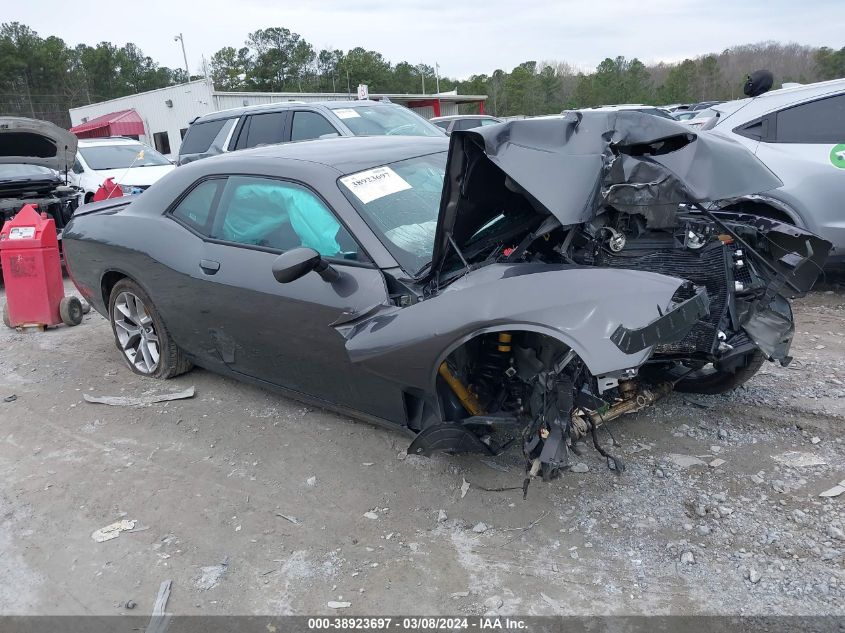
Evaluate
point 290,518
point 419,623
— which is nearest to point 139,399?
point 290,518

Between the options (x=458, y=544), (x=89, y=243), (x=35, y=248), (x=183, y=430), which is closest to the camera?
(x=458, y=544)

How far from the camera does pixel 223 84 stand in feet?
216

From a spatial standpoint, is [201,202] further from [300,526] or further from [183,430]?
[300,526]

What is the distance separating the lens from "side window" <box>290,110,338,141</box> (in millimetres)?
7996

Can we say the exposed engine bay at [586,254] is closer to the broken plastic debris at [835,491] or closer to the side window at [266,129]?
the broken plastic debris at [835,491]

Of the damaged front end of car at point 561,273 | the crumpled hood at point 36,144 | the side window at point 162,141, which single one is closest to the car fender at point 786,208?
the damaged front end of car at point 561,273

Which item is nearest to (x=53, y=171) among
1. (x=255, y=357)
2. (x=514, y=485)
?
(x=255, y=357)

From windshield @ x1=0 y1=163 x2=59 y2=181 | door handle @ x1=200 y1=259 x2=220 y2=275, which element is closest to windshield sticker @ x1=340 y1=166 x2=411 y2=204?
door handle @ x1=200 y1=259 x2=220 y2=275

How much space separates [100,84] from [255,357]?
67.5 metres

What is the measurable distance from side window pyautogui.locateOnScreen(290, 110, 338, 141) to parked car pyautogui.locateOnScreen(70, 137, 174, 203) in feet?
10.7

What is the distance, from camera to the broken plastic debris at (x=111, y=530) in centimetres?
312

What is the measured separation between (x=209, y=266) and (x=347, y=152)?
1.06 metres

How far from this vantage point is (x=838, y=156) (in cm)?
538

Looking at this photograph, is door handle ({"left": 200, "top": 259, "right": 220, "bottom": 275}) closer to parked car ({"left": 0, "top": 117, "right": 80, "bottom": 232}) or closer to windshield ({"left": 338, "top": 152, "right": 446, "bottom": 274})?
windshield ({"left": 338, "top": 152, "right": 446, "bottom": 274})
